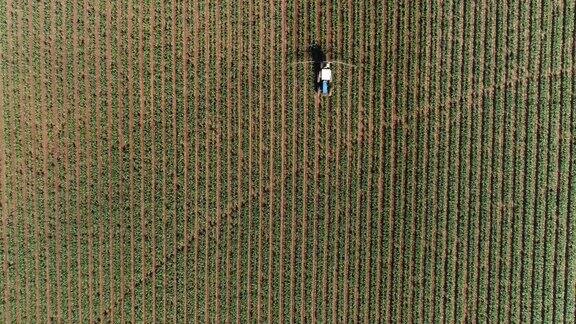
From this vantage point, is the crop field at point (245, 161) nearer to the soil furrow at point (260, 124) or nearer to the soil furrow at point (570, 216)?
the soil furrow at point (260, 124)

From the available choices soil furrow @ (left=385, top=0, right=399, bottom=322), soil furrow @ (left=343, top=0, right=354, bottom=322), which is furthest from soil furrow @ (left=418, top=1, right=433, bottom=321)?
soil furrow @ (left=343, top=0, right=354, bottom=322)

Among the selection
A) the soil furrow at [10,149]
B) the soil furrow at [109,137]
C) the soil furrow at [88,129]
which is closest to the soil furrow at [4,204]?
the soil furrow at [10,149]

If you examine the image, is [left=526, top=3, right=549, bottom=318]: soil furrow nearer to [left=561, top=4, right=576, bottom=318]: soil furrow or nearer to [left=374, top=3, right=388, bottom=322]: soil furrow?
[left=561, top=4, right=576, bottom=318]: soil furrow

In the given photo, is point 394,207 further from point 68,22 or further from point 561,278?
point 68,22

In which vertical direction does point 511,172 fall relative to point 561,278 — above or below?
above

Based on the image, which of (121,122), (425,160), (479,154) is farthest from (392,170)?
(121,122)

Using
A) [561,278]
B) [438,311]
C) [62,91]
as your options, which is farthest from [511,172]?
[62,91]
